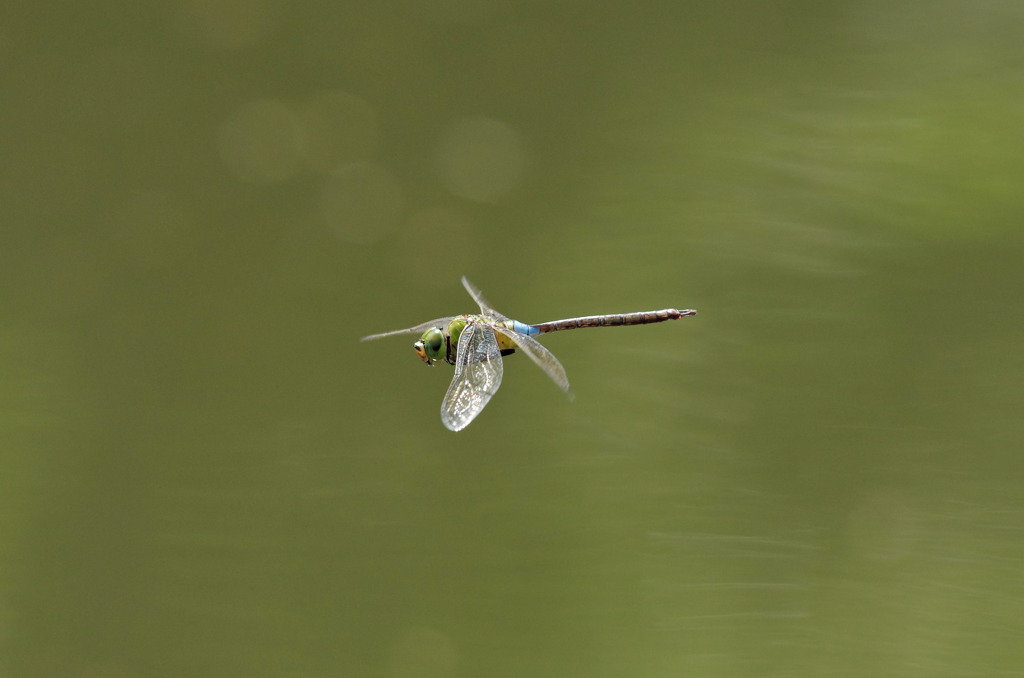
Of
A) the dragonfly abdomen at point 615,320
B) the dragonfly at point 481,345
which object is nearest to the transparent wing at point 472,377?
the dragonfly at point 481,345

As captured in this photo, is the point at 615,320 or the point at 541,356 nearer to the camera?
the point at 541,356

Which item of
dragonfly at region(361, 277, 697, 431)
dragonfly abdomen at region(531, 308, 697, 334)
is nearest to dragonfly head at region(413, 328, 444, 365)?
dragonfly at region(361, 277, 697, 431)

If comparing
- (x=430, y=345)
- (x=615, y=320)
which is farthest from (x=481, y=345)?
(x=615, y=320)

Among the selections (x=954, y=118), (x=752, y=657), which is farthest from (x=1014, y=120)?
(x=752, y=657)

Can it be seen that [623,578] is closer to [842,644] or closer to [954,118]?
[842,644]

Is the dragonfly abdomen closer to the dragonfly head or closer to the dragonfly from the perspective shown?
the dragonfly

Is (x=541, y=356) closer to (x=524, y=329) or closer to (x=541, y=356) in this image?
(x=541, y=356)

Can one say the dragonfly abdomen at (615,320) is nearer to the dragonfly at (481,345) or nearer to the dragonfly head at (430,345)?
the dragonfly at (481,345)
